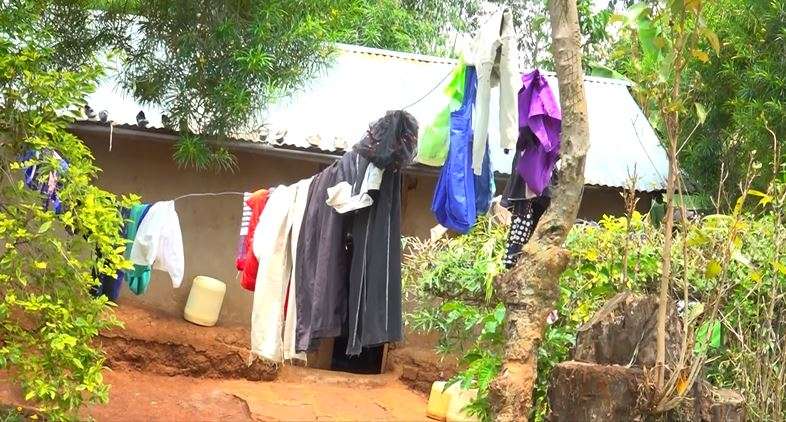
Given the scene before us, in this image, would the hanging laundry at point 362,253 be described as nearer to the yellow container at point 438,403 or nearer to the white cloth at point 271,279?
the white cloth at point 271,279

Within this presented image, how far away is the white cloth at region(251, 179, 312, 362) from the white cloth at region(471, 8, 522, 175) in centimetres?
121

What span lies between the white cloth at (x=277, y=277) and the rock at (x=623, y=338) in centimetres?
197

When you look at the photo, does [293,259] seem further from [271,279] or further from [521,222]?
[521,222]

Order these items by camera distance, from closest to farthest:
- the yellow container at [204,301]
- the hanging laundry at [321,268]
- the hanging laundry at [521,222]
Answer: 1. the hanging laundry at [321,268]
2. the hanging laundry at [521,222]
3. the yellow container at [204,301]

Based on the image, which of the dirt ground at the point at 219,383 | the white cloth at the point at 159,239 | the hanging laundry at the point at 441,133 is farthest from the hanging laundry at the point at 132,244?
Result: the hanging laundry at the point at 441,133

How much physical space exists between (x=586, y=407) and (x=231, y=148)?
5624 millimetres

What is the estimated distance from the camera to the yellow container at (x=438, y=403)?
8.18 m

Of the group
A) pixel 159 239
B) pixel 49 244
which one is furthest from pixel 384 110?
pixel 49 244

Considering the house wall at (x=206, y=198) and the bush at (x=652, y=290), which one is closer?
the bush at (x=652, y=290)

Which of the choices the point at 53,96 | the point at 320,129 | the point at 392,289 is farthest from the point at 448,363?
the point at 53,96

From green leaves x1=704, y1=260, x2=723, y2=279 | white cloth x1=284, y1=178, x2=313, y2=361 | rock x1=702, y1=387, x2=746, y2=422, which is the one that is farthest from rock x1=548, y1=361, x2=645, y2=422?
white cloth x1=284, y1=178, x2=313, y2=361

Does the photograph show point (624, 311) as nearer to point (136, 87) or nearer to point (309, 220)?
point (309, 220)

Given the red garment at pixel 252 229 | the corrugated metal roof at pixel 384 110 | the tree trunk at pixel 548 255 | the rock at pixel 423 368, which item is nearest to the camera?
the tree trunk at pixel 548 255

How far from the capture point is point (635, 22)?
4137mm
